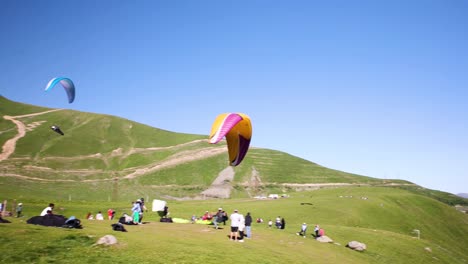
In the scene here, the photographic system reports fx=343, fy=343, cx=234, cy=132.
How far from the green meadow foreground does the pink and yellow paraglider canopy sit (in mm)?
7871

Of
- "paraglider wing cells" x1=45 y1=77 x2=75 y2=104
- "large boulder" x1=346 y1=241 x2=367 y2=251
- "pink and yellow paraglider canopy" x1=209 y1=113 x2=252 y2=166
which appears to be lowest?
"large boulder" x1=346 y1=241 x2=367 y2=251

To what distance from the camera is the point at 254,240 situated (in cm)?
3256

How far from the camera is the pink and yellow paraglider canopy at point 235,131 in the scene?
25.9 metres

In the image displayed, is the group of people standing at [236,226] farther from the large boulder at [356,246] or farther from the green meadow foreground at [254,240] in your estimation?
the large boulder at [356,246]

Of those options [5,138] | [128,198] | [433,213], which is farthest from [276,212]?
[5,138]

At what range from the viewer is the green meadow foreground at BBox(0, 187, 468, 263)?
20.3m

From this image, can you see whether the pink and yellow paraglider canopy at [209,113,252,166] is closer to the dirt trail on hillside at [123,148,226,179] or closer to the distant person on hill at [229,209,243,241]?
the distant person on hill at [229,209,243,241]

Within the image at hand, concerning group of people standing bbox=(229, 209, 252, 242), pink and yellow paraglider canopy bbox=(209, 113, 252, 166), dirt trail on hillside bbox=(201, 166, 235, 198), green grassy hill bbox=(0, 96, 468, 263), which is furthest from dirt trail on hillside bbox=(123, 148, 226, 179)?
group of people standing bbox=(229, 209, 252, 242)

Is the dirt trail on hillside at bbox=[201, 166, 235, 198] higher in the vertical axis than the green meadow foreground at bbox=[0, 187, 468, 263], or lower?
higher

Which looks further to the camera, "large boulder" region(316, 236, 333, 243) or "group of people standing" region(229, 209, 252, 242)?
"large boulder" region(316, 236, 333, 243)

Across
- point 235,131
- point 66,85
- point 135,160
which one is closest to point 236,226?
point 235,131

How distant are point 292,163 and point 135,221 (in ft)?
464

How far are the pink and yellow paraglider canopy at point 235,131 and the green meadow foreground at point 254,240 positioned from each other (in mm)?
7871

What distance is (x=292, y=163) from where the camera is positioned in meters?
168
